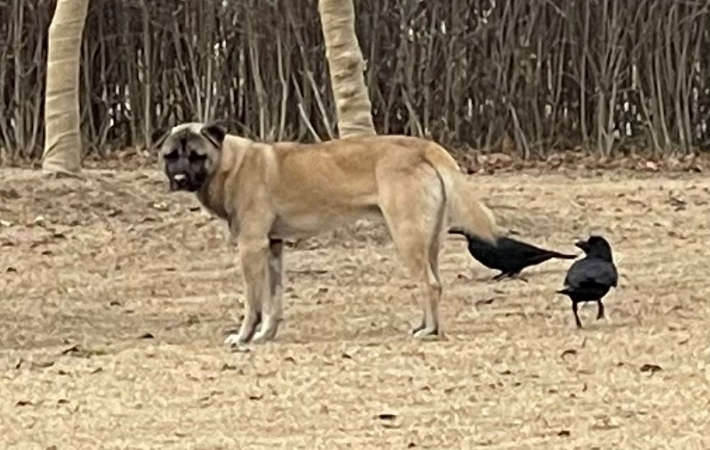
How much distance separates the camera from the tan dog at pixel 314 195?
10195mm

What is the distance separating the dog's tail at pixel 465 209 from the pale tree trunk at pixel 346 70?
4.85m

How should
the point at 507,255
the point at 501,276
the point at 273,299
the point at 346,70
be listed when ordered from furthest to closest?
the point at 346,70 < the point at 501,276 < the point at 507,255 < the point at 273,299

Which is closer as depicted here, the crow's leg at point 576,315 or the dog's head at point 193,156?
the crow's leg at point 576,315

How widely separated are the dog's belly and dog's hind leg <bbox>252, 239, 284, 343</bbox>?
120 millimetres

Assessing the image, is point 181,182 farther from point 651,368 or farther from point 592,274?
point 651,368

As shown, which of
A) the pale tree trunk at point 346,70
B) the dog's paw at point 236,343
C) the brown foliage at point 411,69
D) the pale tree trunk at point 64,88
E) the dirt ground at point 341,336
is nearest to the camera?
the dirt ground at point 341,336

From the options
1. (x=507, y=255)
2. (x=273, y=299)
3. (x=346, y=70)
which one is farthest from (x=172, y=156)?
(x=346, y=70)

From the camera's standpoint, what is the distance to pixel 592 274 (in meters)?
10.1

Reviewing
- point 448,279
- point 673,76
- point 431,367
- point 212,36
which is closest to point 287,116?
point 212,36

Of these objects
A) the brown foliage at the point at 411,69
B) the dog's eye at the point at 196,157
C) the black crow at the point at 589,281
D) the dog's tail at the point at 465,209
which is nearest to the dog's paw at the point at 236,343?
the dog's eye at the point at 196,157

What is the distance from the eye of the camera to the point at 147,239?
45.9 feet

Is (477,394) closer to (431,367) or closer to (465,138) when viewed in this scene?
(431,367)

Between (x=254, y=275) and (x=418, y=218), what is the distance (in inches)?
35.9

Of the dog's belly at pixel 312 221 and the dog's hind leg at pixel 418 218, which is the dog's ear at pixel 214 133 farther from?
the dog's hind leg at pixel 418 218
